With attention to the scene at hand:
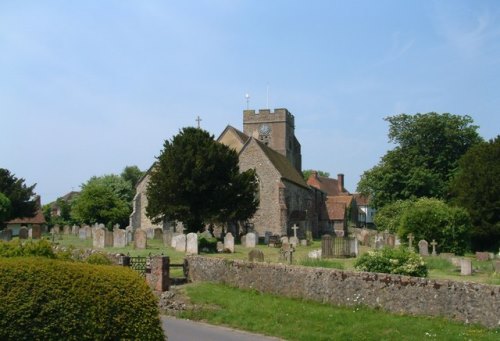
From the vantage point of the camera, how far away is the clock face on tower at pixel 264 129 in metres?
63.4

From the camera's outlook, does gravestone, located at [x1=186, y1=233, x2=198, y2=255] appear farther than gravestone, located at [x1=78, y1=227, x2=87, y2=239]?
No

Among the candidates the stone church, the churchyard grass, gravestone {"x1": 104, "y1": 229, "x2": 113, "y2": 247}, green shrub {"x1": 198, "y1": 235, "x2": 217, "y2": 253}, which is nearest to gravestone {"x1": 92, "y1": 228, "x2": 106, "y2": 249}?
gravestone {"x1": 104, "y1": 229, "x2": 113, "y2": 247}

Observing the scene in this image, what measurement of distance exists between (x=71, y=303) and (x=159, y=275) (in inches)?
455

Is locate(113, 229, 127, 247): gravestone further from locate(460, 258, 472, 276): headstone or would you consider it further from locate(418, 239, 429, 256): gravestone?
locate(460, 258, 472, 276): headstone

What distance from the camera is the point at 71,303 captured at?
742cm

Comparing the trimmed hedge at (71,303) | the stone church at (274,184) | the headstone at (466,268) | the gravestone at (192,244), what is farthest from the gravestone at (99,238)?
the trimmed hedge at (71,303)

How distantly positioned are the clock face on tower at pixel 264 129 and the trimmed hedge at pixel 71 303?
5557 centimetres

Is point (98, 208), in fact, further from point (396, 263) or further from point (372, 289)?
point (372, 289)

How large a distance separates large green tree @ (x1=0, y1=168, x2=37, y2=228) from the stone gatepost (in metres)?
43.0

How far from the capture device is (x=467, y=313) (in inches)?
517

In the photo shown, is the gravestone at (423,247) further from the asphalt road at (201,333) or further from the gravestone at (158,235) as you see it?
the gravestone at (158,235)

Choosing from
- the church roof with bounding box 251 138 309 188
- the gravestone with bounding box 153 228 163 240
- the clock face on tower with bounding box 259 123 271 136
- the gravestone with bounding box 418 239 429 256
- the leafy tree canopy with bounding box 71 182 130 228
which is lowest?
the gravestone with bounding box 418 239 429 256

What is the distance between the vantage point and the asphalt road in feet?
44.2

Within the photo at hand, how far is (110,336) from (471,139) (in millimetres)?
53770
